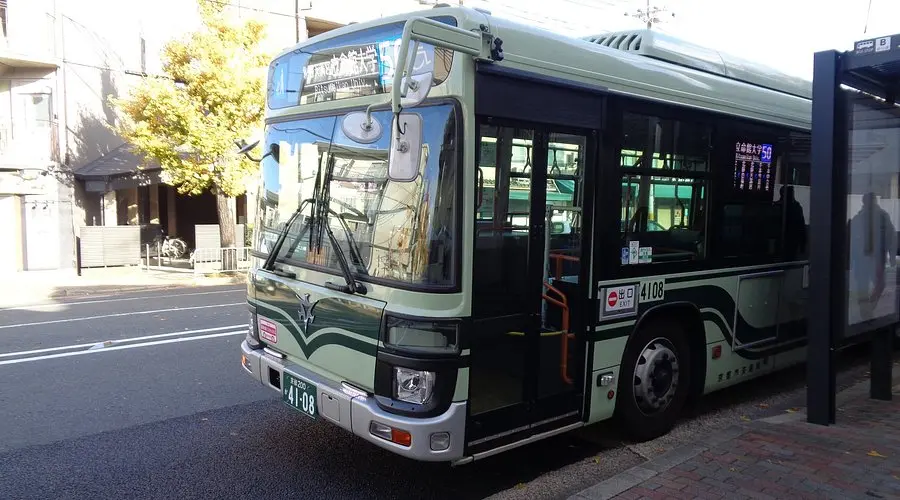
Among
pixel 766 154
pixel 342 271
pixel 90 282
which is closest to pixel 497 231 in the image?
pixel 342 271

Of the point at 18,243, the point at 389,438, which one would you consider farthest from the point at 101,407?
the point at 18,243

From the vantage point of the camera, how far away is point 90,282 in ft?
55.2

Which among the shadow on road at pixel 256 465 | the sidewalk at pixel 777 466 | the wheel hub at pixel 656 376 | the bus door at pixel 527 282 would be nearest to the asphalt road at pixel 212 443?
the shadow on road at pixel 256 465

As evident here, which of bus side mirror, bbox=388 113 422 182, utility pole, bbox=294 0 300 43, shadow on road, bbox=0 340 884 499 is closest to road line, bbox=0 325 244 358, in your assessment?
shadow on road, bbox=0 340 884 499

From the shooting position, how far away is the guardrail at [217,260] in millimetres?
17766

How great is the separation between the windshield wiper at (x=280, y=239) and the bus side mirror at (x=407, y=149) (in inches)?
40.7

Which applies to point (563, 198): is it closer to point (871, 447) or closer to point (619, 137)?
point (619, 137)

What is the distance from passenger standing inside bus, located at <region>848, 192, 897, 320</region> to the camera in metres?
5.62

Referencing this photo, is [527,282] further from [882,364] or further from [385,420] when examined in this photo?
[882,364]

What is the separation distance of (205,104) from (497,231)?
14774 mm

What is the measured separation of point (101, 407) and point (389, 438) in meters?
3.55

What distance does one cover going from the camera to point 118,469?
4.63 metres

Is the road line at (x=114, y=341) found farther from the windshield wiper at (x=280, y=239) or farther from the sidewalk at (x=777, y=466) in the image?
the sidewalk at (x=777, y=466)

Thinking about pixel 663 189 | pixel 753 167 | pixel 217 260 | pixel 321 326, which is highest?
pixel 753 167
